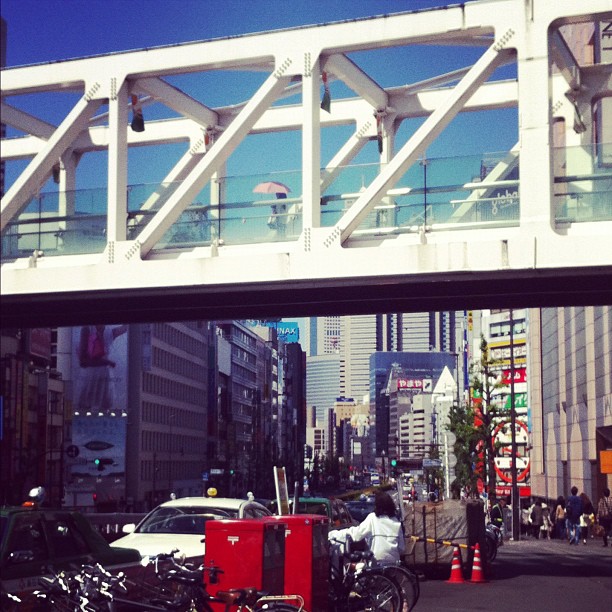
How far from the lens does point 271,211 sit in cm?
2214

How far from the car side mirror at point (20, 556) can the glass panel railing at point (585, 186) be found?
39.5 ft

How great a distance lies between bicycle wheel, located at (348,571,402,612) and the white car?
111 inches

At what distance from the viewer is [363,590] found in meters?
14.4

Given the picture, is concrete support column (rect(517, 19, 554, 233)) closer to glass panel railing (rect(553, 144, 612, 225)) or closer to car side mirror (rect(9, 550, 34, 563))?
glass panel railing (rect(553, 144, 612, 225))

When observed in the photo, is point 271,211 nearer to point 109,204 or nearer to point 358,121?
point 109,204

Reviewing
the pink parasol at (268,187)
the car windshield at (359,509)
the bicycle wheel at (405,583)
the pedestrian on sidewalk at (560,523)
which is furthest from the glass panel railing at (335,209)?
the pedestrian on sidewalk at (560,523)

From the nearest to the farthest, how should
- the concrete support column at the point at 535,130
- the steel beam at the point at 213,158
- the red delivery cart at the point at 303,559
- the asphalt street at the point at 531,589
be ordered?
the red delivery cart at the point at 303,559, the asphalt street at the point at 531,589, the concrete support column at the point at 535,130, the steel beam at the point at 213,158

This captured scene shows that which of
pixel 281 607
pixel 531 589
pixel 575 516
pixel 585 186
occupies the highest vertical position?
pixel 585 186

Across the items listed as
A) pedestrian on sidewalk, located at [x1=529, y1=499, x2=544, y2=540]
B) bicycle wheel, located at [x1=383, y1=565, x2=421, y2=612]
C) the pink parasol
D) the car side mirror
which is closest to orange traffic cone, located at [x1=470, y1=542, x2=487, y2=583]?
the pink parasol

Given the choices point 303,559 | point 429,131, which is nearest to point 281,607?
point 303,559

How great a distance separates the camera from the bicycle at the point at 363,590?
14273 mm

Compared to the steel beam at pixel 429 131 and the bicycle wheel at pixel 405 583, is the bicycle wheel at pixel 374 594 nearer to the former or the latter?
the bicycle wheel at pixel 405 583

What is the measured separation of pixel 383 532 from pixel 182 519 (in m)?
3.78

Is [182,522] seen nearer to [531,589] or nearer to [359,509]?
[531,589]
